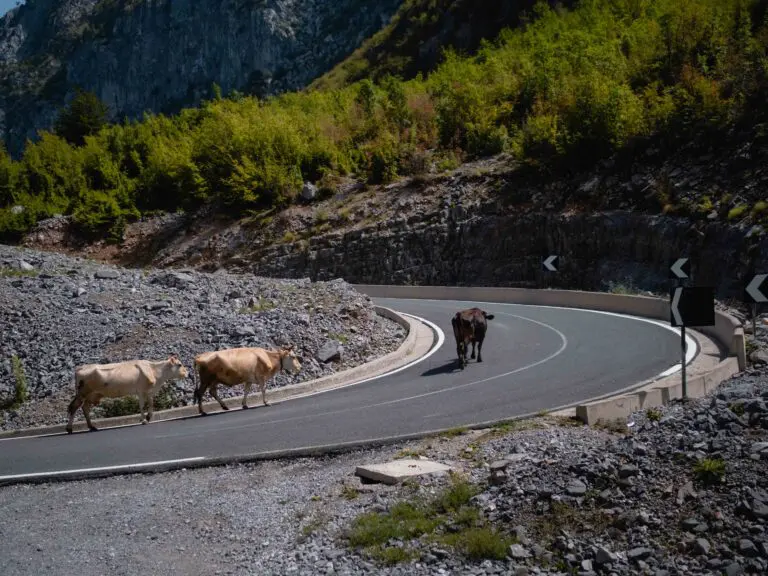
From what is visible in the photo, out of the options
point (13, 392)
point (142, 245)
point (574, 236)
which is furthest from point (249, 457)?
point (142, 245)

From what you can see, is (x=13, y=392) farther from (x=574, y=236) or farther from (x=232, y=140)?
(x=232, y=140)

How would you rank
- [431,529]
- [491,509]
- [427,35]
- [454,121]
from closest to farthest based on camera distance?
1. [431,529]
2. [491,509]
3. [454,121]
4. [427,35]

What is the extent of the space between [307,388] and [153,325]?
4513 mm

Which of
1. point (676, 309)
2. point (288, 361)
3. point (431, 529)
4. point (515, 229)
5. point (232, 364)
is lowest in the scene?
point (288, 361)

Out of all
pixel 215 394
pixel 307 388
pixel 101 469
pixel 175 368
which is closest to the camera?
pixel 101 469

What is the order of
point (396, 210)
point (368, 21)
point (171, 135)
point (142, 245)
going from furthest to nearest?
point (368, 21)
point (171, 135)
point (142, 245)
point (396, 210)

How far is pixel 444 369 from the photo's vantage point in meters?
19.1

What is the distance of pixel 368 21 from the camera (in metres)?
127

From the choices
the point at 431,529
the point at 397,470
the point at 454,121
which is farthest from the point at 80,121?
the point at 431,529

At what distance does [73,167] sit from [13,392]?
58.8 m

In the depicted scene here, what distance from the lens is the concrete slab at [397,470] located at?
943cm

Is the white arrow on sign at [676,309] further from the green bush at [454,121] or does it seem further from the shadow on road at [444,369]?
the green bush at [454,121]

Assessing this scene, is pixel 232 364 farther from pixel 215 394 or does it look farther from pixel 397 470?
pixel 397 470

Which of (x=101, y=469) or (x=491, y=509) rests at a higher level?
(x=491, y=509)
